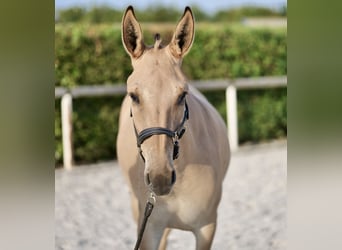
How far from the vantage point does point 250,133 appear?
688 cm

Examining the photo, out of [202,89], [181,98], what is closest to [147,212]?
[181,98]

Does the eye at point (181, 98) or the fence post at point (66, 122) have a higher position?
the eye at point (181, 98)

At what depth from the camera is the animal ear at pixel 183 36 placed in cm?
168

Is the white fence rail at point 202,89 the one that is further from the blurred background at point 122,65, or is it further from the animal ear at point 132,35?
the animal ear at point 132,35

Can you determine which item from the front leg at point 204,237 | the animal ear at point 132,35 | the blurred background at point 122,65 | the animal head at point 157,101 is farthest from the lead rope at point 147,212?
the blurred background at point 122,65

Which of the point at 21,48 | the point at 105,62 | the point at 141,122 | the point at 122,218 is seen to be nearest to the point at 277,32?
the point at 105,62

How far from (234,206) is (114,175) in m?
1.64

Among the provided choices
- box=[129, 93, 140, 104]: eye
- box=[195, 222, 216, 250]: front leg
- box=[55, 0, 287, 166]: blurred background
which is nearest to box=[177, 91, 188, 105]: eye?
box=[129, 93, 140, 104]: eye

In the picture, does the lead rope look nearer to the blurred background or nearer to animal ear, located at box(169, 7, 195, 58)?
animal ear, located at box(169, 7, 195, 58)

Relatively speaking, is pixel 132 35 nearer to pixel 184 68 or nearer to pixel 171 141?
pixel 171 141

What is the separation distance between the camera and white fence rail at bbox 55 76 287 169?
5316 mm

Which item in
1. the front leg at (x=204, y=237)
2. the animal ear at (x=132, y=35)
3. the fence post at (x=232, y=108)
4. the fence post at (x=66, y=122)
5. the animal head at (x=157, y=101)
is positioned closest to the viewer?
the animal head at (x=157, y=101)

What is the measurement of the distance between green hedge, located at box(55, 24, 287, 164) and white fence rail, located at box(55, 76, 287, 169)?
0.12 m

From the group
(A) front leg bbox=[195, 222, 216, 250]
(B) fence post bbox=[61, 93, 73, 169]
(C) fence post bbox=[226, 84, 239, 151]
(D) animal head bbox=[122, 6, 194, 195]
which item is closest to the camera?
(D) animal head bbox=[122, 6, 194, 195]
